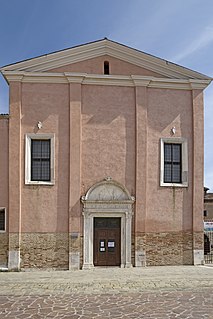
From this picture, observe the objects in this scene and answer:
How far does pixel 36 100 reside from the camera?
2064 cm

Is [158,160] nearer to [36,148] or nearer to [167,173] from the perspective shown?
[167,173]

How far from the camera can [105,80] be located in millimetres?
21031

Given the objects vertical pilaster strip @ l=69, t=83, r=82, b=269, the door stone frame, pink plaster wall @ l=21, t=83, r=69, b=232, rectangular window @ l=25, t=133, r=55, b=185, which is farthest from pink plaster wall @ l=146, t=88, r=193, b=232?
rectangular window @ l=25, t=133, r=55, b=185

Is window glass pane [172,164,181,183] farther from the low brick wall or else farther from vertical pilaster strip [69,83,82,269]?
the low brick wall

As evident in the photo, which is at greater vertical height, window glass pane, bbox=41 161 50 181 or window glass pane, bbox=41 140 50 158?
window glass pane, bbox=41 140 50 158

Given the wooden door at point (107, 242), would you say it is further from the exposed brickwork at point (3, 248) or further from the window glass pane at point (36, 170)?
the exposed brickwork at point (3, 248)

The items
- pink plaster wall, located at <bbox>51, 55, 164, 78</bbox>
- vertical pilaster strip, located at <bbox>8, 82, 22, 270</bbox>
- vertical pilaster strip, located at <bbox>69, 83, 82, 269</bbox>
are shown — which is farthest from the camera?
pink plaster wall, located at <bbox>51, 55, 164, 78</bbox>

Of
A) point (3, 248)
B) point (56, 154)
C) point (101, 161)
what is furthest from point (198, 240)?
point (3, 248)

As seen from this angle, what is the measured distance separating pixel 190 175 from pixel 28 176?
7998mm

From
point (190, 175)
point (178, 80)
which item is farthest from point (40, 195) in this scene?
point (178, 80)

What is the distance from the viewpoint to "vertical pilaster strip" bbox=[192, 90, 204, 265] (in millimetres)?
20967

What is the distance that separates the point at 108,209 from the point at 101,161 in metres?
2.35

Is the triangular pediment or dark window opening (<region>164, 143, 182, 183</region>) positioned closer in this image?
the triangular pediment

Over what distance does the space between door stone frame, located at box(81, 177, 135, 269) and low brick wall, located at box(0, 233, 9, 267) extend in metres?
3.65
